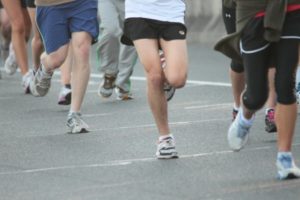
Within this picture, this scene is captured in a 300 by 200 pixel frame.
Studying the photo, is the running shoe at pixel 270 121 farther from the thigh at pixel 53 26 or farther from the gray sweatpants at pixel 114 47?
the gray sweatpants at pixel 114 47

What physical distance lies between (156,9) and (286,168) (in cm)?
175

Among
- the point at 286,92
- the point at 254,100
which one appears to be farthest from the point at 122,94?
the point at 286,92

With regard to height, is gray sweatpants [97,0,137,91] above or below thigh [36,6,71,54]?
below

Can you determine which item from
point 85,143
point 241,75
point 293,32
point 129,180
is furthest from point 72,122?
point 293,32

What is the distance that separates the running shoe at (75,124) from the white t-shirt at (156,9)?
5.81ft

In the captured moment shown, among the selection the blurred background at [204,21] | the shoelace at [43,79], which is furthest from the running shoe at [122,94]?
the blurred background at [204,21]

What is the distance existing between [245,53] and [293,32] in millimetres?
362

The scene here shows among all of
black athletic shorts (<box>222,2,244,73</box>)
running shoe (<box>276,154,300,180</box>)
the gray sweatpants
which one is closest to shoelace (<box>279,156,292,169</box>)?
running shoe (<box>276,154,300,180</box>)

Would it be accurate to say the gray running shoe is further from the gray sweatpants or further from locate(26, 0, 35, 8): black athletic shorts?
locate(26, 0, 35, 8): black athletic shorts

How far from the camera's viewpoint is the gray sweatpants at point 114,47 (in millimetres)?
12391

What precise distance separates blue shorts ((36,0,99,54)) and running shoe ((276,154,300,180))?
313 centimetres

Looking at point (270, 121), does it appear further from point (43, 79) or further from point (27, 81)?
point (27, 81)

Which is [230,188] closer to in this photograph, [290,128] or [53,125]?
[290,128]

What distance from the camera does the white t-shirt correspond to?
28.2 ft
